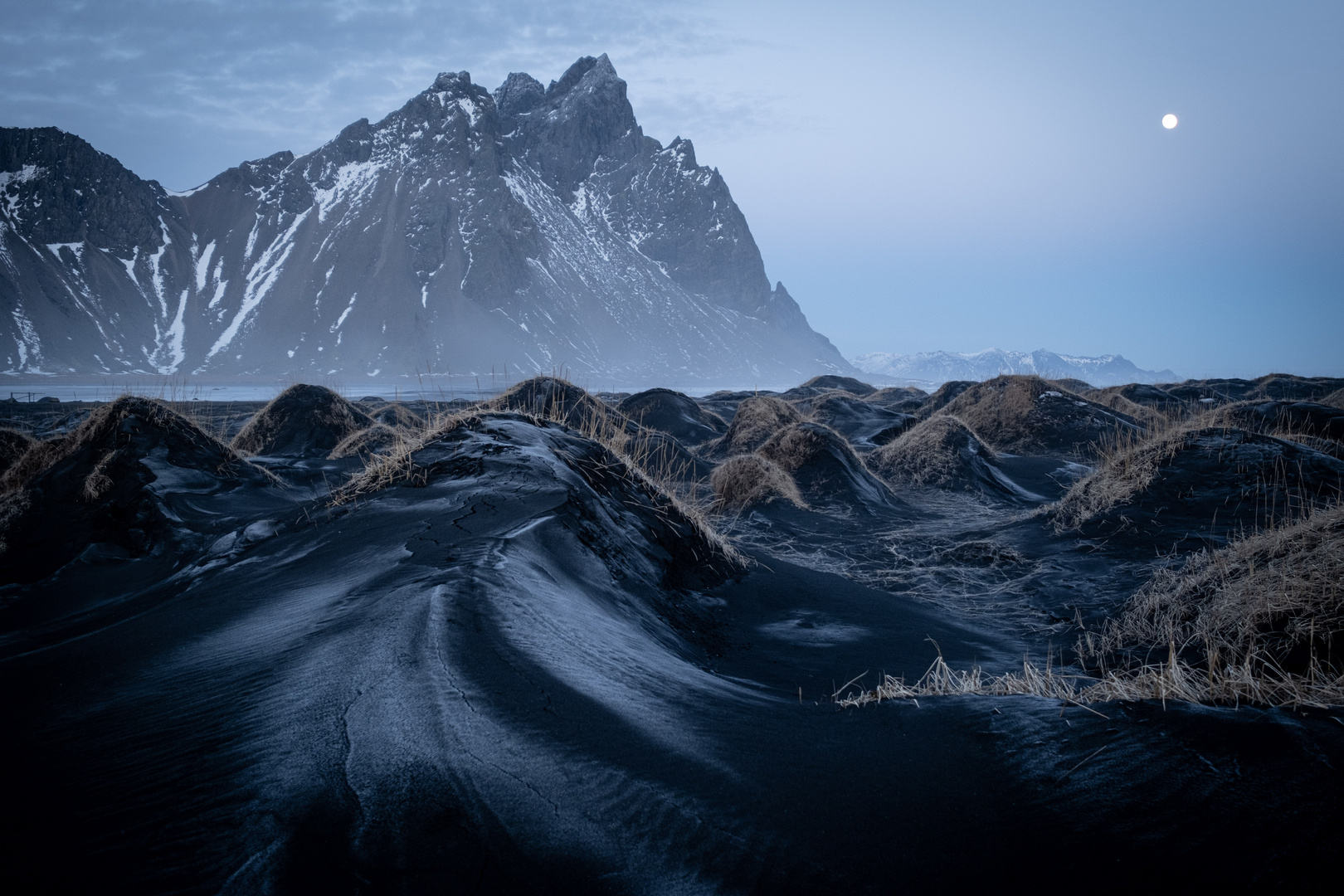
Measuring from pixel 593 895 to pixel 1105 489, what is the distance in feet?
34.3

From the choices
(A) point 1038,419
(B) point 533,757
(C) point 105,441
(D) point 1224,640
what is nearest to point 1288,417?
(A) point 1038,419

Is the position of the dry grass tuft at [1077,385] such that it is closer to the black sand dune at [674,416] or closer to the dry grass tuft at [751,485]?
the black sand dune at [674,416]

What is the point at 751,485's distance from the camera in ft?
41.2

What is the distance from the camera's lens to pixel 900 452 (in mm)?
16312

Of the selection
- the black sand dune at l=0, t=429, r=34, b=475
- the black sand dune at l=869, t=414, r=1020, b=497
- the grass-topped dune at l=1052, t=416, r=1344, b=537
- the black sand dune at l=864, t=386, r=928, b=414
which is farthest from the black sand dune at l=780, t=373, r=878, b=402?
the black sand dune at l=0, t=429, r=34, b=475

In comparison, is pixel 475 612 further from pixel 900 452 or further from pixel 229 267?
pixel 229 267

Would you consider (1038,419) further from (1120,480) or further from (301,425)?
(301,425)

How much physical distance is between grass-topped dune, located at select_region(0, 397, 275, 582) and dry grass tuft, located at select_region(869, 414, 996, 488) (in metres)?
12.9

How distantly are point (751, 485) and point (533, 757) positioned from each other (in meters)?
10.5

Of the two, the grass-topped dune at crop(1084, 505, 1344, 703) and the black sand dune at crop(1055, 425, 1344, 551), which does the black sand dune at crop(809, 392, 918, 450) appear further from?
the grass-topped dune at crop(1084, 505, 1344, 703)

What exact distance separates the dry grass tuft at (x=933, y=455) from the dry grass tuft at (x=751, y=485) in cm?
374

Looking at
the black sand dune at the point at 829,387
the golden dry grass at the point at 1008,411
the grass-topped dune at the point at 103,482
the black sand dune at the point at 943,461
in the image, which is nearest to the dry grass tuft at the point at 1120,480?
the black sand dune at the point at 943,461

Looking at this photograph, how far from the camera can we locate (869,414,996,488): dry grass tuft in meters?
14.8

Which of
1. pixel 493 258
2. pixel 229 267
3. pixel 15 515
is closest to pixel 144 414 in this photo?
pixel 15 515
